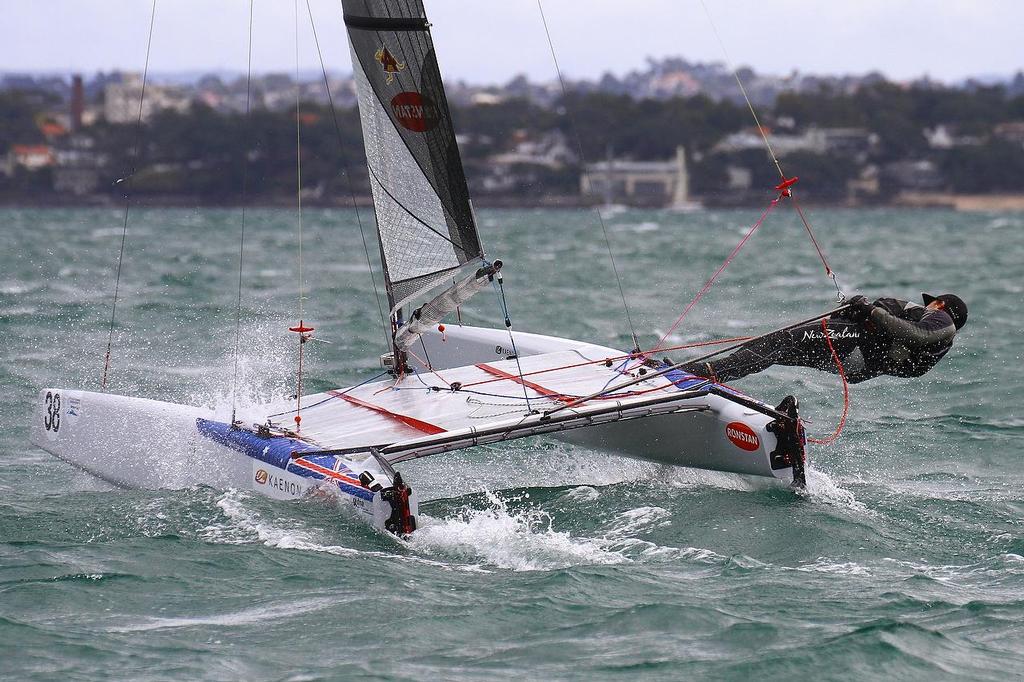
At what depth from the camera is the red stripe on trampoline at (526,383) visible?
24.9 ft

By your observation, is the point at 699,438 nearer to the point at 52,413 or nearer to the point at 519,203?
the point at 52,413

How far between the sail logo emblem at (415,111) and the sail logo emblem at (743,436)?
2332 millimetres

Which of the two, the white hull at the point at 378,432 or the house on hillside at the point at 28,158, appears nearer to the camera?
the white hull at the point at 378,432

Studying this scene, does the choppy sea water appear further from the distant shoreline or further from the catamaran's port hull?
the distant shoreline

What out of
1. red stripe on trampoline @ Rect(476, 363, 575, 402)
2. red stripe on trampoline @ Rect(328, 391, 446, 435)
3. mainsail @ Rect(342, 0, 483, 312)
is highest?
mainsail @ Rect(342, 0, 483, 312)

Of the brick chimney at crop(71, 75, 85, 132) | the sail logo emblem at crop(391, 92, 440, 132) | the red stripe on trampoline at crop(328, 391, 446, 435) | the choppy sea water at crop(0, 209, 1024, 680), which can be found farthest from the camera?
the brick chimney at crop(71, 75, 85, 132)

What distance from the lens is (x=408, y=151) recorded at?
8.02 metres

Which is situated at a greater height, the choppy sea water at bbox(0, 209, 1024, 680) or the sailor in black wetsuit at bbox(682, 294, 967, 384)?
the sailor in black wetsuit at bbox(682, 294, 967, 384)

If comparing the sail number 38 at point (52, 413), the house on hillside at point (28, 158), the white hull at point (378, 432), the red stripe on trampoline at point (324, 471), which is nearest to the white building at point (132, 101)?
the house on hillside at point (28, 158)

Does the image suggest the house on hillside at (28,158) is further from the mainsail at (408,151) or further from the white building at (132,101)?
the mainsail at (408,151)

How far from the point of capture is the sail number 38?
8.34 metres

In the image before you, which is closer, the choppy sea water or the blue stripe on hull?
the choppy sea water

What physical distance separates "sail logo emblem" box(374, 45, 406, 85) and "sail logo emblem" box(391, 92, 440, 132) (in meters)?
0.13

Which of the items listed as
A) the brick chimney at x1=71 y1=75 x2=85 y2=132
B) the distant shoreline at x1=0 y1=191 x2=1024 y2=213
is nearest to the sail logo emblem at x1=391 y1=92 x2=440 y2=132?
the distant shoreline at x1=0 y1=191 x2=1024 y2=213
